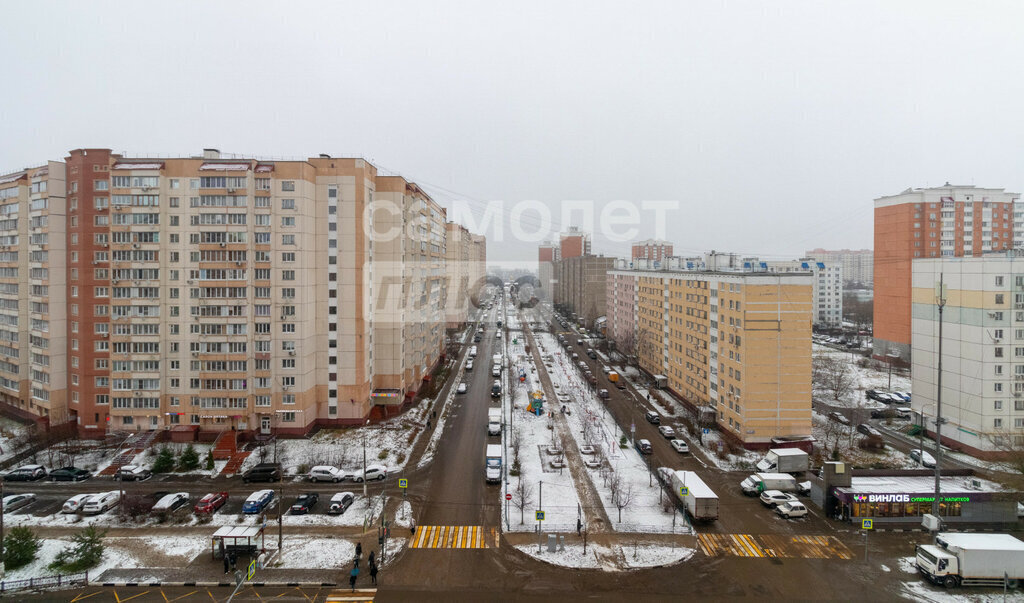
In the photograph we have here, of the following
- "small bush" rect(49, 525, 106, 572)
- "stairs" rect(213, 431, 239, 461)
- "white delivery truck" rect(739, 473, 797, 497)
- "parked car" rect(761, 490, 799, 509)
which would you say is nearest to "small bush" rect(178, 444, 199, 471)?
"stairs" rect(213, 431, 239, 461)

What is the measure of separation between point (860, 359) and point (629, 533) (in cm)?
5949

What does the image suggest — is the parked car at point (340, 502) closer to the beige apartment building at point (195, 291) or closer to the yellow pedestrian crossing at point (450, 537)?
the yellow pedestrian crossing at point (450, 537)

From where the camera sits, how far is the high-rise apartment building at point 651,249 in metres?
130

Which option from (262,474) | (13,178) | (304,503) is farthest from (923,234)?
(13,178)

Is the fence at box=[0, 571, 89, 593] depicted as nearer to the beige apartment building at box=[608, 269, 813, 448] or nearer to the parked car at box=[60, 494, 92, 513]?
the parked car at box=[60, 494, 92, 513]

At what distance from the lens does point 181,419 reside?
35.3 metres

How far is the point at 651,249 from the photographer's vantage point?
13162cm

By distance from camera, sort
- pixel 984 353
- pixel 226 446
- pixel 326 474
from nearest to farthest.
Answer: pixel 326 474, pixel 984 353, pixel 226 446

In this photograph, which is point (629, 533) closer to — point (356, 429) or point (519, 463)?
point (519, 463)

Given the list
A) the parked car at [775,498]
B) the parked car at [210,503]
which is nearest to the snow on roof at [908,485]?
the parked car at [775,498]

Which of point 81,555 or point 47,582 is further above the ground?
point 81,555

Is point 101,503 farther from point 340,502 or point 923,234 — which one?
point 923,234

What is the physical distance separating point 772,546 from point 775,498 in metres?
4.55

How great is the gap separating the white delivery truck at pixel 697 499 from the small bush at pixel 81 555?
26025mm
